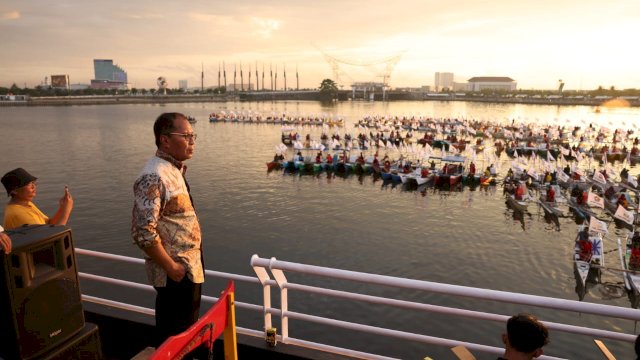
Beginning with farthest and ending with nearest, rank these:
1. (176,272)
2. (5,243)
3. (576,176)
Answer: (576,176), (176,272), (5,243)

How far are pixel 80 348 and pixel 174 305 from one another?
80 centimetres

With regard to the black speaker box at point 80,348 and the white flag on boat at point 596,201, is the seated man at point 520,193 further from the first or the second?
the black speaker box at point 80,348

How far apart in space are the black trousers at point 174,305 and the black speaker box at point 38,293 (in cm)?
62

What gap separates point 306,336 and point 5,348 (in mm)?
12747

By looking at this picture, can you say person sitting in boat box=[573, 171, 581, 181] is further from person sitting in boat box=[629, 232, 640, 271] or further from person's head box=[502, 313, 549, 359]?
person's head box=[502, 313, 549, 359]

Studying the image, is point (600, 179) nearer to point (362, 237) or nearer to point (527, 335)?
point (362, 237)

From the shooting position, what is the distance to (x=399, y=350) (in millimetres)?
13984

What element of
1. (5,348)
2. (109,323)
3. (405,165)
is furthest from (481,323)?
(405,165)

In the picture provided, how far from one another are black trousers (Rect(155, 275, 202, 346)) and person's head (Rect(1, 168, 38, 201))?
6.91 ft

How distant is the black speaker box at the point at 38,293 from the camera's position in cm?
271

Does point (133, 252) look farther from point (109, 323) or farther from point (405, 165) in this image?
point (405, 165)

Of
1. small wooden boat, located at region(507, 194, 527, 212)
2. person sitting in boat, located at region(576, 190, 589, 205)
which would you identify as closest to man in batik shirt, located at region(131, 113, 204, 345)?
small wooden boat, located at region(507, 194, 527, 212)

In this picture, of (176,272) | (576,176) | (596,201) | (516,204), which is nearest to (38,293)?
(176,272)

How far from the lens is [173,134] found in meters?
3.31
